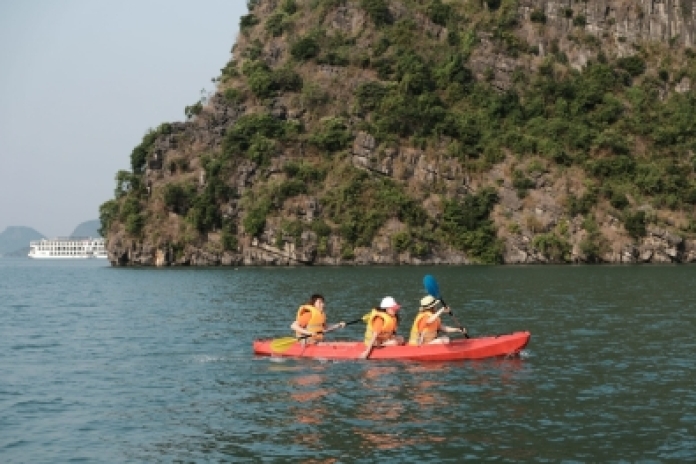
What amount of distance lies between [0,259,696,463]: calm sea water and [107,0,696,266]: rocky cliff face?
5540 cm

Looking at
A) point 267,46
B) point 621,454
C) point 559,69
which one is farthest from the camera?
point 267,46

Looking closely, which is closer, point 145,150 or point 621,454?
point 621,454

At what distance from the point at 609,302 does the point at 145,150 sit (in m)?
88.5

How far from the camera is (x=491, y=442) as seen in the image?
17375mm

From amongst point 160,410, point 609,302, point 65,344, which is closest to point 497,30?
point 609,302

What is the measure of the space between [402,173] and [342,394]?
85.1 m

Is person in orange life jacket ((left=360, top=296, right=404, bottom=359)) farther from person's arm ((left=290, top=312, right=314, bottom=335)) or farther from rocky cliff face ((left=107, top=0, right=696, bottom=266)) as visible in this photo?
rocky cliff face ((left=107, top=0, right=696, bottom=266))

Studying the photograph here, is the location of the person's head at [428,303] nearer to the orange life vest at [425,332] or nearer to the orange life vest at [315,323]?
the orange life vest at [425,332]

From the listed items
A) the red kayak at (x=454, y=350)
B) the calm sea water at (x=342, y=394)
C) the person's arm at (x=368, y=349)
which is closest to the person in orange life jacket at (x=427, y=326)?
the red kayak at (x=454, y=350)

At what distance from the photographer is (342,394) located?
2234cm

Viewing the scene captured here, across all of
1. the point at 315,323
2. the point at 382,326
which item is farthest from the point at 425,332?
the point at 315,323

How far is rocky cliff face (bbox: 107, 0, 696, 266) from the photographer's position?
99250 millimetres

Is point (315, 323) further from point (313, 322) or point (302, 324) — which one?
point (302, 324)

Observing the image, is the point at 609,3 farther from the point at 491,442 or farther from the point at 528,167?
the point at 491,442
